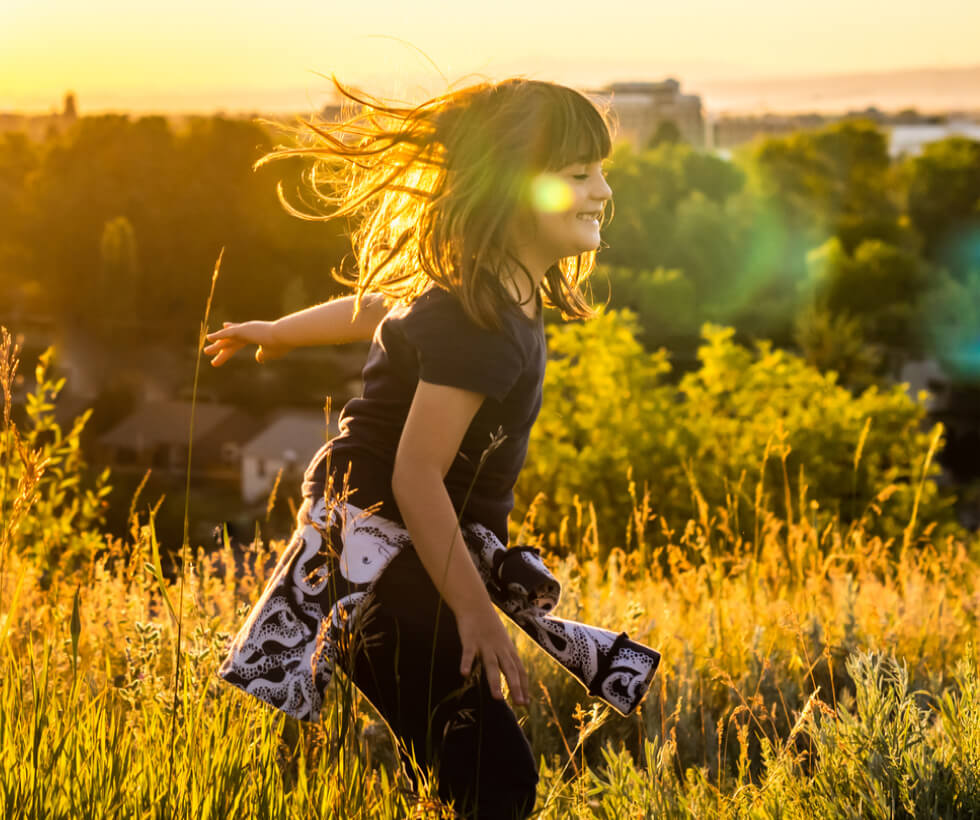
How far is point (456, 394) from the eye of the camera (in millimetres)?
1886

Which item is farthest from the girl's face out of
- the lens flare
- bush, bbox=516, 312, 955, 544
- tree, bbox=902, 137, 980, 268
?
tree, bbox=902, 137, 980, 268

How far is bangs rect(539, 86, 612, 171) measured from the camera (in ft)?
6.92

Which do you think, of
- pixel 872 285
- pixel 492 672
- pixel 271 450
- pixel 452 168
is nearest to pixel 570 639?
pixel 492 672

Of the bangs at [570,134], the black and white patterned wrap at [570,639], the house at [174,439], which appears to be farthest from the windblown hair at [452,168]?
the house at [174,439]

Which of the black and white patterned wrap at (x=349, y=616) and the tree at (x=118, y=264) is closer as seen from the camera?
the black and white patterned wrap at (x=349, y=616)

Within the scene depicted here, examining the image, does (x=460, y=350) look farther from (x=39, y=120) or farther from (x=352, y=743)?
(x=39, y=120)

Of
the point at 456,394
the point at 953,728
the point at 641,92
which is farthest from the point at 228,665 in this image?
the point at 641,92

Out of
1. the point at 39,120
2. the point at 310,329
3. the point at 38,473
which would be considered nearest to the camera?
the point at 38,473

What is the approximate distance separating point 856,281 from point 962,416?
8.87 meters

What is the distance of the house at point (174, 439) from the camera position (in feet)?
160

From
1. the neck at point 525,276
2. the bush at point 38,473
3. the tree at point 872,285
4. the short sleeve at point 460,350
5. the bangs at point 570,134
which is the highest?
the bangs at point 570,134

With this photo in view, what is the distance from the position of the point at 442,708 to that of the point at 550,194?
0.97 m

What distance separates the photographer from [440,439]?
6.19 feet

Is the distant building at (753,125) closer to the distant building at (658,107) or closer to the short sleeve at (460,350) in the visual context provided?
the distant building at (658,107)
